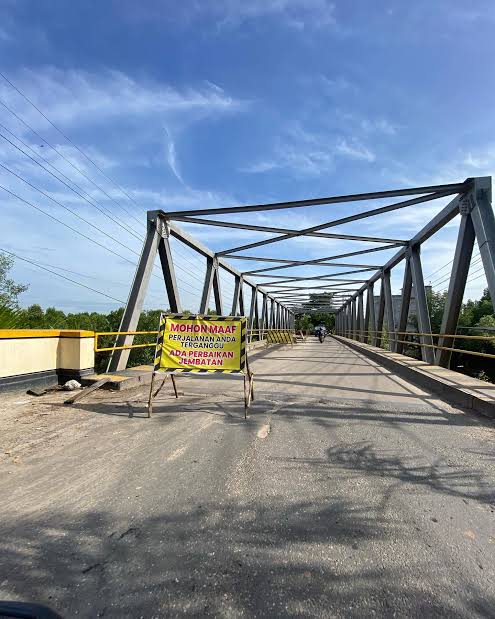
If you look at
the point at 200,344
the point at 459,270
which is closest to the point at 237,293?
the point at 459,270

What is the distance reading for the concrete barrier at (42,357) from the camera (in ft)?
21.5

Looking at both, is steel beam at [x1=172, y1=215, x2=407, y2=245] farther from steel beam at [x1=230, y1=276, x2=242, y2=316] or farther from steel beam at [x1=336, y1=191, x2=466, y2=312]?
steel beam at [x1=230, y1=276, x2=242, y2=316]

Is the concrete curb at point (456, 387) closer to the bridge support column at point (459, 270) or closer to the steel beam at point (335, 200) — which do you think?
the bridge support column at point (459, 270)

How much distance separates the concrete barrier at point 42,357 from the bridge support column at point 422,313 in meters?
9.20

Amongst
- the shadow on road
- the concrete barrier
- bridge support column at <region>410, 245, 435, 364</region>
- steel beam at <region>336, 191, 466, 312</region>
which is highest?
steel beam at <region>336, 191, 466, 312</region>

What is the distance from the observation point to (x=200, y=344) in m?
6.44

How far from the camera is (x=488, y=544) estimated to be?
2424 millimetres

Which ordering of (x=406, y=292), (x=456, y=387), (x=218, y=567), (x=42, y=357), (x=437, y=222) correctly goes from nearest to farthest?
(x=218, y=567), (x=456, y=387), (x=42, y=357), (x=437, y=222), (x=406, y=292)

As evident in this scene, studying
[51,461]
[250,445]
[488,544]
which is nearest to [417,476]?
[488,544]

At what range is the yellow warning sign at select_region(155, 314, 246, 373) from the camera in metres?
6.29

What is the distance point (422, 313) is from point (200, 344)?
29.3 feet

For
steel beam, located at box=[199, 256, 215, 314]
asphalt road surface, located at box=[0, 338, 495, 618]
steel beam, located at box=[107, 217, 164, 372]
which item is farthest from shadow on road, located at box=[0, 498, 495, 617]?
steel beam, located at box=[199, 256, 215, 314]

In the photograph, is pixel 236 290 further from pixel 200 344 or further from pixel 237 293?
pixel 200 344

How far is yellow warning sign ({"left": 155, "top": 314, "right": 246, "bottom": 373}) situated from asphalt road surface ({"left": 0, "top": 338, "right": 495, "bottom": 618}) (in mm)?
1134
